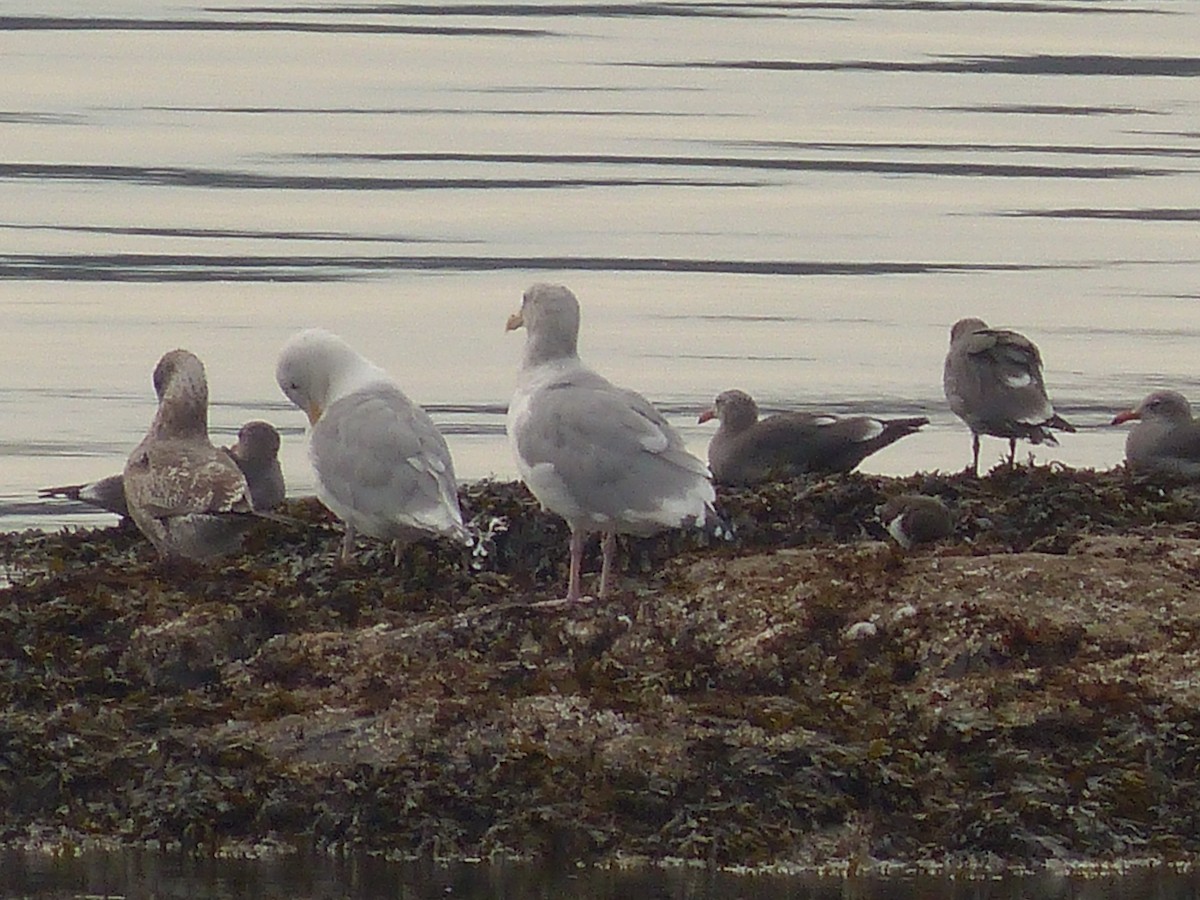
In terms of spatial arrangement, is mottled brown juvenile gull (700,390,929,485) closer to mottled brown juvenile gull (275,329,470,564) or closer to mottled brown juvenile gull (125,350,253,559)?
mottled brown juvenile gull (275,329,470,564)

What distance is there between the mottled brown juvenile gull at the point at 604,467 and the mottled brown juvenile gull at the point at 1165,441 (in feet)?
8.14

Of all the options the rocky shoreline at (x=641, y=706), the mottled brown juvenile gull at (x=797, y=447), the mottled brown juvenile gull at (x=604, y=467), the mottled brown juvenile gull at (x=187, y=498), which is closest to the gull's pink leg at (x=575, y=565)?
the mottled brown juvenile gull at (x=604, y=467)

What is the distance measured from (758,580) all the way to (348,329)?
738cm

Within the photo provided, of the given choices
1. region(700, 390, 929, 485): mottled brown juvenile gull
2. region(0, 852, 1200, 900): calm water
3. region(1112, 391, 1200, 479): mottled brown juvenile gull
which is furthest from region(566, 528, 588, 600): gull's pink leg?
region(1112, 391, 1200, 479): mottled brown juvenile gull

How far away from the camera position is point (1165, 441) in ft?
37.2

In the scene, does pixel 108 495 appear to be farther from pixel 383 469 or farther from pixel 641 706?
pixel 641 706

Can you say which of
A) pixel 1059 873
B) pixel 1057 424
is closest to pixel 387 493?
pixel 1059 873

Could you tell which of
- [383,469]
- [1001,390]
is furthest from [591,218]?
[383,469]

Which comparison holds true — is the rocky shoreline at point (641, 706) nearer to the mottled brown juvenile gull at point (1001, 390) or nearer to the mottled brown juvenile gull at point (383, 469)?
the mottled brown juvenile gull at point (383, 469)

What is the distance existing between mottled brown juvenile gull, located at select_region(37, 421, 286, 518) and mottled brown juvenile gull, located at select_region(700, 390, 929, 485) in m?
1.71

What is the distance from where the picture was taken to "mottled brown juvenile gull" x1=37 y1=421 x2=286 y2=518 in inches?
441

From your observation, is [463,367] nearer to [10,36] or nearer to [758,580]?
[758,580]

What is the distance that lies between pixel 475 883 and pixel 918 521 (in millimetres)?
2846

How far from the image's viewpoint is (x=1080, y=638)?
8.58m
